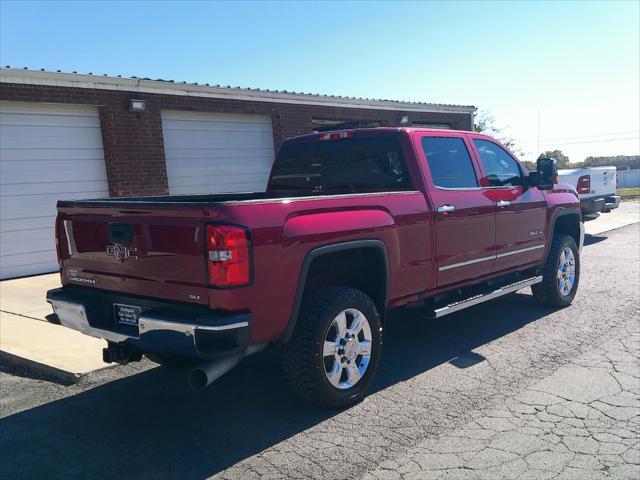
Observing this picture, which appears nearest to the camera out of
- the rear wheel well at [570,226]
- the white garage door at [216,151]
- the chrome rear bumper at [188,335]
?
the chrome rear bumper at [188,335]

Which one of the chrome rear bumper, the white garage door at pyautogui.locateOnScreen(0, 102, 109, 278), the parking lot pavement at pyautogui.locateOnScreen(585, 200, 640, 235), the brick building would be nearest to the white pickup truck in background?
the parking lot pavement at pyautogui.locateOnScreen(585, 200, 640, 235)

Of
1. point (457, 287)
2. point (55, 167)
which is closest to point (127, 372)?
point (457, 287)

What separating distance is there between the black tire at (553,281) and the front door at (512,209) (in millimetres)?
228

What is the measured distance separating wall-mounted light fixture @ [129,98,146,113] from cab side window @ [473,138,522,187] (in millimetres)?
6996

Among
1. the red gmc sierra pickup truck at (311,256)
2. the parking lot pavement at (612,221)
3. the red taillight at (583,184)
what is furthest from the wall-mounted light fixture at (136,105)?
the parking lot pavement at (612,221)

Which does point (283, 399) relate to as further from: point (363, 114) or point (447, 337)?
point (363, 114)

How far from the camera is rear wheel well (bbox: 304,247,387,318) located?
4.33 meters

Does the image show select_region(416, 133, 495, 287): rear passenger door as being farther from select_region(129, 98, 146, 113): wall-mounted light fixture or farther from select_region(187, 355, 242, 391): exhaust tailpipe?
select_region(129, 98, 146, 113): wall-mounted light fixture

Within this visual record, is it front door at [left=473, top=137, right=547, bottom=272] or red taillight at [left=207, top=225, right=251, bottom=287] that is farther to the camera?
front door at [left=473, top=137, right=547, bottom=272]

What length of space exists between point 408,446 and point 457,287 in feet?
6.88

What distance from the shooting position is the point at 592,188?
13516 millimetres

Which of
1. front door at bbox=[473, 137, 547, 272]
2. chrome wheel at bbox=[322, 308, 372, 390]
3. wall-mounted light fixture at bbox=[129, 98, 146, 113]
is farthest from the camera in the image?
wall-mounted light fixture at bbox=[129, 98, 146, 113]

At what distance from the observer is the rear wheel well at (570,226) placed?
713cm

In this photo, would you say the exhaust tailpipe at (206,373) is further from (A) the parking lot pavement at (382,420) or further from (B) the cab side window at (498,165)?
(B) the cab side window at (498,165)
